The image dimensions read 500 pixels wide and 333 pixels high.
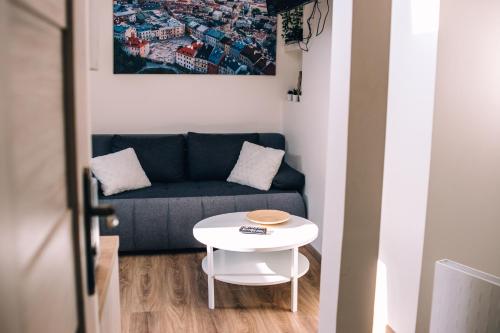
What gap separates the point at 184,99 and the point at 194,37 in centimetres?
62

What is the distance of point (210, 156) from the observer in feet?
16.9

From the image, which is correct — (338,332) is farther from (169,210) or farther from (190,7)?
(190,7)

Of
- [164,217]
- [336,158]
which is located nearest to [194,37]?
[164,217]

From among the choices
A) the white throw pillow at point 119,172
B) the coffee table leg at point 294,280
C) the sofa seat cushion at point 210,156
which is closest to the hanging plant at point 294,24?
the sofa seat cushion at point 210,156

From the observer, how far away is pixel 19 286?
545 mm

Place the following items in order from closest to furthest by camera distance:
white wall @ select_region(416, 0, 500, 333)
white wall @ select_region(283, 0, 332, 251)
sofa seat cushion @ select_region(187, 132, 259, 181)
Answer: white wall @ select_region(416, 0, 500, 333), white wall @ select_region(283, 0, 332, 251), sofa seat cushion @ select_region(187, 132, 259, 181)

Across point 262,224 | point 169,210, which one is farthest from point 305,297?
point 169,210

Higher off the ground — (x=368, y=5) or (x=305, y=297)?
(x=368, y=5)

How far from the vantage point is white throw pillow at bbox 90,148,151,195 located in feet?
14.8

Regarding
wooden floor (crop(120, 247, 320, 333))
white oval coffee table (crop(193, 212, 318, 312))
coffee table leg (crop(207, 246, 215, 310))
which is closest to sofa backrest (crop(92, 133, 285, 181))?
wooden floor (crop(120, 247, 320, 333))

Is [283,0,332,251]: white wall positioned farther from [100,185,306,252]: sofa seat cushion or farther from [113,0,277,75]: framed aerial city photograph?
[113,0,277,75]: framed aerial city photograph

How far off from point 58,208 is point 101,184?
3.90 m

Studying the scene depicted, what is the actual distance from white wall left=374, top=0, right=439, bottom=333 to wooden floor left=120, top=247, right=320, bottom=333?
2.16 feet

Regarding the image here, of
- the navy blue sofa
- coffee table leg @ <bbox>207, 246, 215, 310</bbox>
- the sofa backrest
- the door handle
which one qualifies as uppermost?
the door handle
